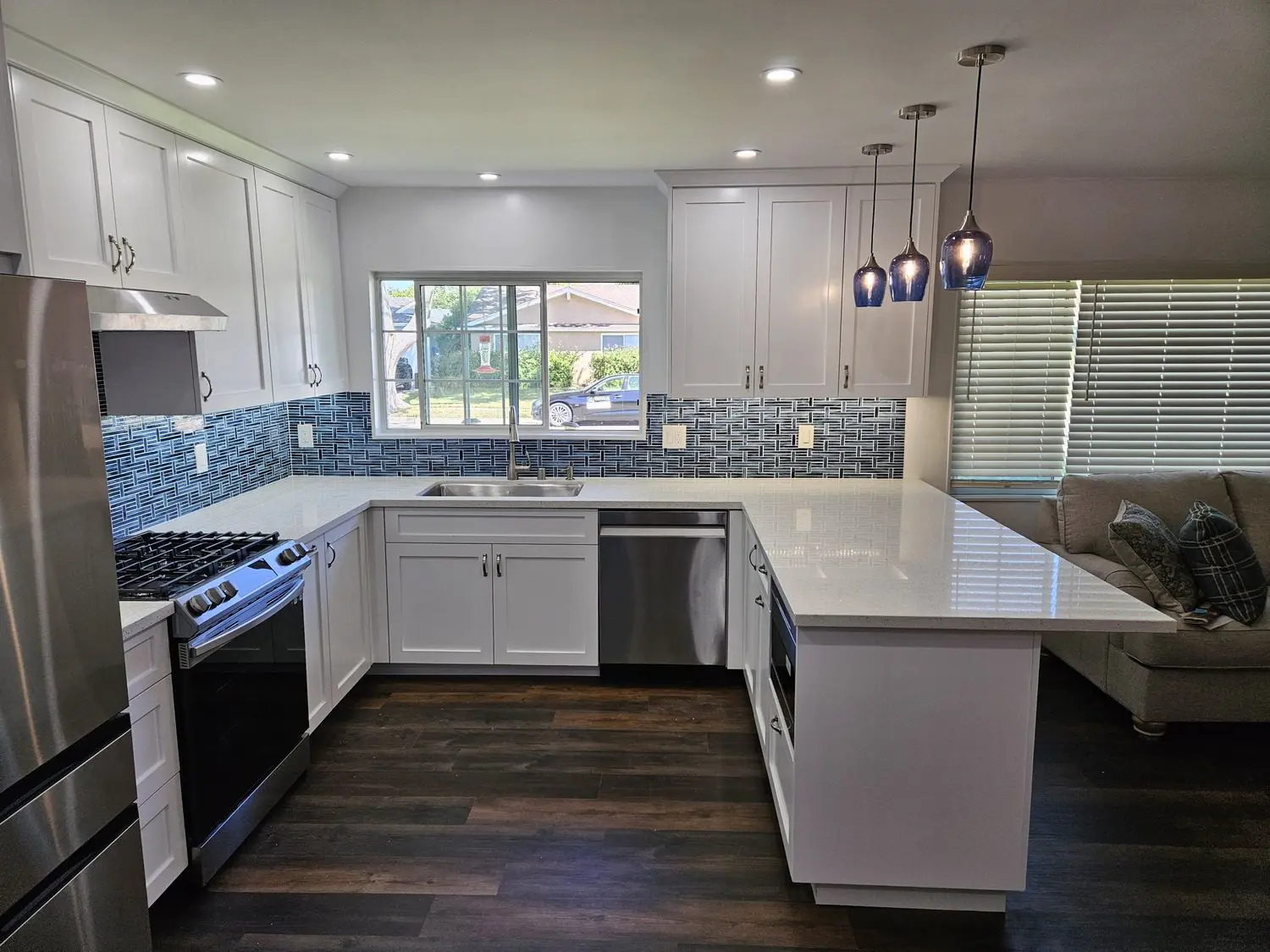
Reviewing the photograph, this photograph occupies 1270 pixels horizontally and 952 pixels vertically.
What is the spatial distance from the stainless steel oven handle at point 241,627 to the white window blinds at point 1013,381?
10.2 ft

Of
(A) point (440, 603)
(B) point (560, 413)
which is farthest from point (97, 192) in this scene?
(B) point (560, 413)

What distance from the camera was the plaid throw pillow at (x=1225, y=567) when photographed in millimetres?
3018

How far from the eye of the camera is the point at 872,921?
2141 millimetres

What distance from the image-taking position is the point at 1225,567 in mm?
3055

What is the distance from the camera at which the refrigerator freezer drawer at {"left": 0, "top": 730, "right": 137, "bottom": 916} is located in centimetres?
140

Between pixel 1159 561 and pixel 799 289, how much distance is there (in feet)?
6.04

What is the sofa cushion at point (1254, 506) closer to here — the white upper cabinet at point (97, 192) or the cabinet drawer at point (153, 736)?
the cabinet drawer at point (153, 736)

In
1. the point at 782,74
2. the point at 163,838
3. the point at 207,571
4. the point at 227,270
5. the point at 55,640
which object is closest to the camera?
the point at 55,640

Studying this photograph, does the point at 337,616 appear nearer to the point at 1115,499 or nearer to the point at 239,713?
the point at 239,713

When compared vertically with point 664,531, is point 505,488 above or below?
above

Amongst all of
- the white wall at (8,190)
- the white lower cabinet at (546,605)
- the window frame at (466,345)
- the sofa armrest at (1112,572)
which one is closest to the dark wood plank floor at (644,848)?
the white lower cabinet at (546,605)

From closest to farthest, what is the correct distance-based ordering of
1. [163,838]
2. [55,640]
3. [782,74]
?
[55,640] → [163,838] → [782,74]

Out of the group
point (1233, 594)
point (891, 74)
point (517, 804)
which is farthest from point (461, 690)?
point (1233, 594)

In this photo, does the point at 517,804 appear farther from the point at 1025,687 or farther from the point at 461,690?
the point at 1025,687
